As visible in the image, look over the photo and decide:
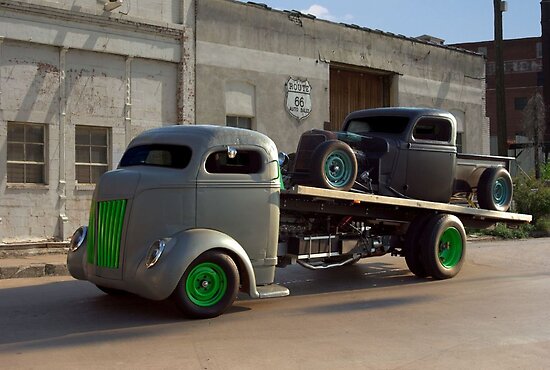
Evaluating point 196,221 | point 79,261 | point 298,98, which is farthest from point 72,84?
point 196,221

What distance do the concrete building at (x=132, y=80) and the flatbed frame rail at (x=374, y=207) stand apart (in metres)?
7.07

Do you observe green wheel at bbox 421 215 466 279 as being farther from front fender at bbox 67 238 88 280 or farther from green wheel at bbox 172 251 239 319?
front fender at bbox 67 238 88 280

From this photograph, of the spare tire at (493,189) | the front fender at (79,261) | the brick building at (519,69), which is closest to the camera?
the front fender at (79,261)

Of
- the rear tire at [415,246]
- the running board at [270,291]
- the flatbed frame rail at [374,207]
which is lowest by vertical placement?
the running board at [270,291]

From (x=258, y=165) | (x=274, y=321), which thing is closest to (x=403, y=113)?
(x=258, y=165)

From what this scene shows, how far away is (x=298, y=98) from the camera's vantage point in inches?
732

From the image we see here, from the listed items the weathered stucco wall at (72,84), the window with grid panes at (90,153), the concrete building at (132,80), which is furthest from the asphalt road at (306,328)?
the window with grid panes at (90,153)

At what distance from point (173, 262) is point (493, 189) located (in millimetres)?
6570

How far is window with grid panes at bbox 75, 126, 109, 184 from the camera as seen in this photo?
48.4 ft

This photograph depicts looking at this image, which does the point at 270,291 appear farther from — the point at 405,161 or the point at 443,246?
the point at 443,246

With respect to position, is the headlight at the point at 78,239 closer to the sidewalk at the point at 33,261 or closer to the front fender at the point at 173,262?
the front fender at the point at 173,262

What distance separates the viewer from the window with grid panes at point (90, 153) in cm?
1476

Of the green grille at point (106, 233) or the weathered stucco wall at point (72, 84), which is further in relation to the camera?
the weathered stucco wall at point (72, 84)

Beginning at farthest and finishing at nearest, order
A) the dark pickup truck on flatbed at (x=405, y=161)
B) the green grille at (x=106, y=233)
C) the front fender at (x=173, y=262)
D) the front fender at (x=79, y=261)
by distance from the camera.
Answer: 1. the dark pickup truck on flatbed at (x=405, y=161)
2. the front fender at (x=79, y=261)
3. the green grille at (x=106, y=233)
4. the front fender at (x=173, y=262)
